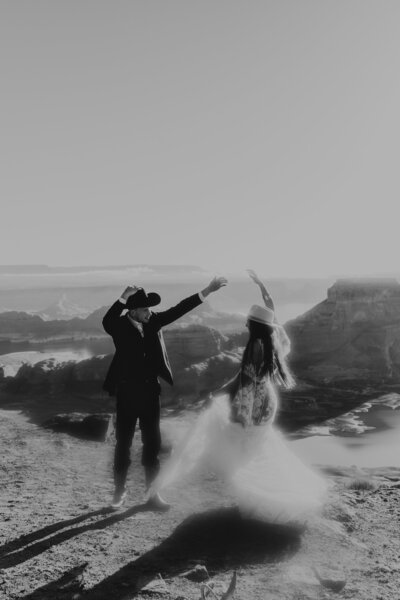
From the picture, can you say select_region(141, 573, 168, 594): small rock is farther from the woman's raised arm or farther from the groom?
the woman's raised arm

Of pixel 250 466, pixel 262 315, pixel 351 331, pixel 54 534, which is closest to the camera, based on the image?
pixel 54 534

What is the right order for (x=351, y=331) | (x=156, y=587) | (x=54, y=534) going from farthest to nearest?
(x=351, y=331), (x=54, y=534), (x=156, y=587)

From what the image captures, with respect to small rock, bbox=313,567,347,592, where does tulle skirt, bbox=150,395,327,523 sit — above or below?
above

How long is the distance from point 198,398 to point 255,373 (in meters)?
26.3

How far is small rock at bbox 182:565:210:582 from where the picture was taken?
3.71 m

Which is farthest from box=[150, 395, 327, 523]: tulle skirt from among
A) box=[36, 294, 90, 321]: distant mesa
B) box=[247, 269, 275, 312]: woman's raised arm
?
box=[36, 294, 90, 321]: distant mesa

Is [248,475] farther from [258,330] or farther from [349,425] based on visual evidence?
[349,425]

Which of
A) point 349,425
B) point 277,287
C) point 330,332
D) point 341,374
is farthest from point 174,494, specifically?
point 277,287

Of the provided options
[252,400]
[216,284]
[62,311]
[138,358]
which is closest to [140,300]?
[138,358]

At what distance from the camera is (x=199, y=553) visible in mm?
4129

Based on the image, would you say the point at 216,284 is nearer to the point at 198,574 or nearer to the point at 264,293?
the point at 264,293

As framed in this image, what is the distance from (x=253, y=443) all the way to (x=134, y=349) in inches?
59.0

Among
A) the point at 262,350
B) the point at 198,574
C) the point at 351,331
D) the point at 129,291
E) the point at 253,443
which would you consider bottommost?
the point at 351,331

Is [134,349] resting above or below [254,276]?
below
